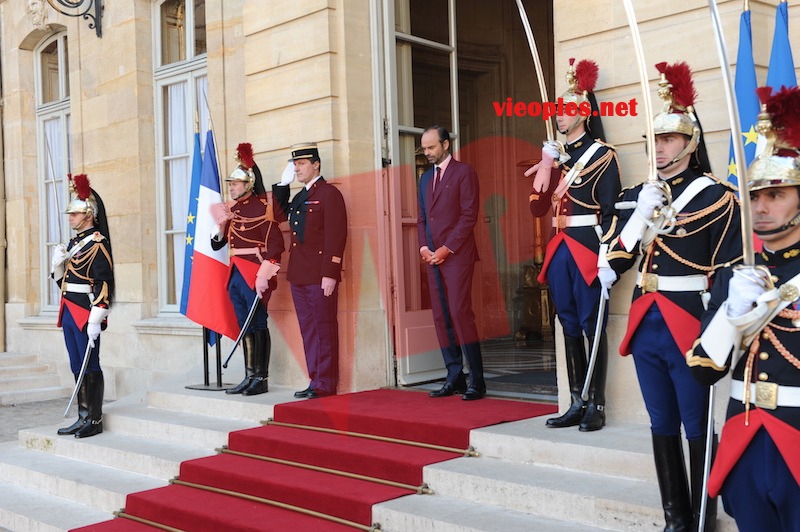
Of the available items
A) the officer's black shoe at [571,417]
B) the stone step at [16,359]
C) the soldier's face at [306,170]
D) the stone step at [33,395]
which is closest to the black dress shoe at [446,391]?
the officer's black shoe at [571,417]

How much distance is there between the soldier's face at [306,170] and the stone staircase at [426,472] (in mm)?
1495

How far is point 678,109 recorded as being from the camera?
137 inches

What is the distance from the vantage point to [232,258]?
269 inches

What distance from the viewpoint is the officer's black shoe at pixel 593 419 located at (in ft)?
15.1

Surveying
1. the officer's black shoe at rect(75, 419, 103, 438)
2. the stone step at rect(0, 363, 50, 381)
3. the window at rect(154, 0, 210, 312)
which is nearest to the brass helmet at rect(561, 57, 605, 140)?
the officer's black shoe at rect(75, 419, 103, 438)

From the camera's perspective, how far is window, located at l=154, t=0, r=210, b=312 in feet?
29.6

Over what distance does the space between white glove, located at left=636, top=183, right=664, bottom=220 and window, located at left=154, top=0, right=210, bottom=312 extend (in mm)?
6383

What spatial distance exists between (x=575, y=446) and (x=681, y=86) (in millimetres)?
1721

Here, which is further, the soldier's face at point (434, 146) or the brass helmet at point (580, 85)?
the soldier's face at point (434, 146)

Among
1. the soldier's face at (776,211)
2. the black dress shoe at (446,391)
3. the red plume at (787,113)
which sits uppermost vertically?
the red plume at (787,113)

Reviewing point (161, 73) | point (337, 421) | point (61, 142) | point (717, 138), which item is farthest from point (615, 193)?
point (61, 142)

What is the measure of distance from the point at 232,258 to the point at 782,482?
497 centimetres

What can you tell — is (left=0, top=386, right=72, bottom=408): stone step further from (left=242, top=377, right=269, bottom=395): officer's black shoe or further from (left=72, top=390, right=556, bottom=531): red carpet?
(left=72, top=390, right=556, bottom=531): red carpet

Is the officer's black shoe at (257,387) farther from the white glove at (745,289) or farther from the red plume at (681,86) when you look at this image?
the white glove at (745,289)
